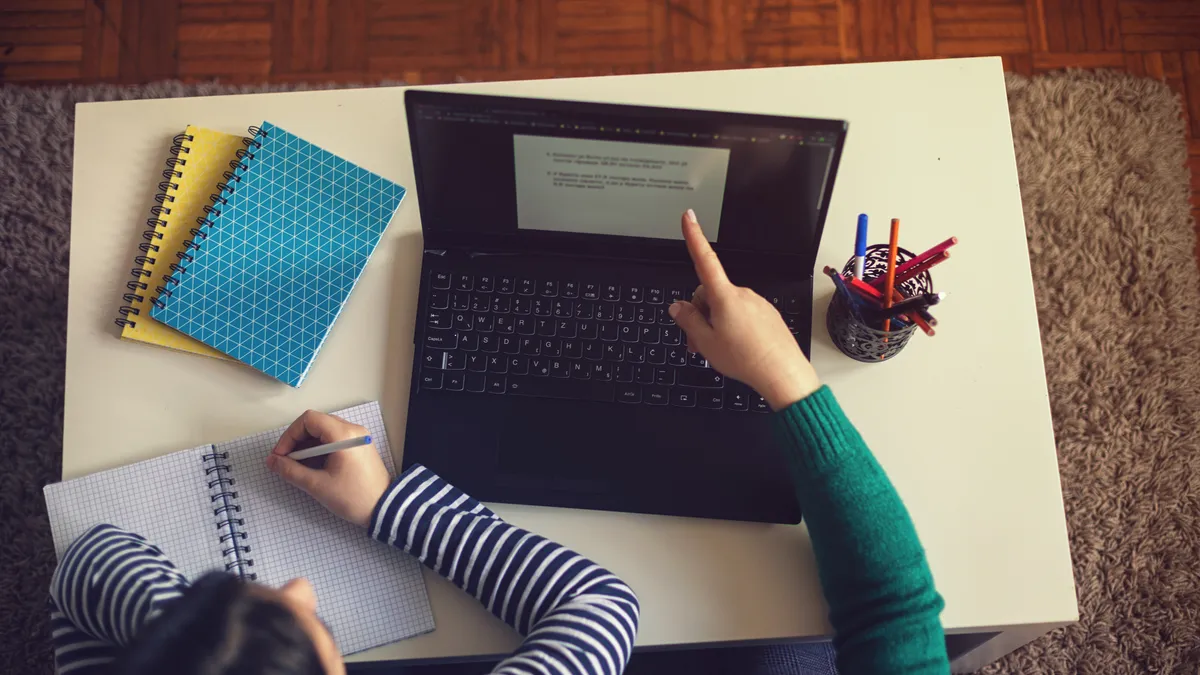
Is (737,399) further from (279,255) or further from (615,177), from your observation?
(279,255)

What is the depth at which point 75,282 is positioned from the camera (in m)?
0.81

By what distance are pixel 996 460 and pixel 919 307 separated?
20 cm

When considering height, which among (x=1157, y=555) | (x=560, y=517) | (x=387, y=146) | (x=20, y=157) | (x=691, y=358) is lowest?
(x=1157, y=555)

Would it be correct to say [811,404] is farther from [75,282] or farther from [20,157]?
[20,157]

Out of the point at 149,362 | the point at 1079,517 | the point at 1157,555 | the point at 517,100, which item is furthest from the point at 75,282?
the point at 1157,555

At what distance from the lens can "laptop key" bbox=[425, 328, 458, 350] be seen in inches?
29.6

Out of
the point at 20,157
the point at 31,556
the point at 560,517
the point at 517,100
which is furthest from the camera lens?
the point at 20,157

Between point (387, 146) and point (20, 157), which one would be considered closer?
point (387, 146)

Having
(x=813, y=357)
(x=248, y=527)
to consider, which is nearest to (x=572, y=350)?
(x=813, y=357)

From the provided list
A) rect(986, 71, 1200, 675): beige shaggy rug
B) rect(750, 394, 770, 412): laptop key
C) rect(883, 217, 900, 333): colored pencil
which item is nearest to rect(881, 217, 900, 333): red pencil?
rect(883, 217, 900, 333): colored pencil

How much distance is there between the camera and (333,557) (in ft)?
2.41

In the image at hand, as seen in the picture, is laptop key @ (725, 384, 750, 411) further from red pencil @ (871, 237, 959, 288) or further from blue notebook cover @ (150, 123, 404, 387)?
blue notebook cover @ (150, 123, 404, 387)

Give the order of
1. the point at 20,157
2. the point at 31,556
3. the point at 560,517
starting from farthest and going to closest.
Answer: the point at 20,157 < the point at 31,556 < the point at 560,517

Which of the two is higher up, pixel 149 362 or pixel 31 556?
pixel 149 362
